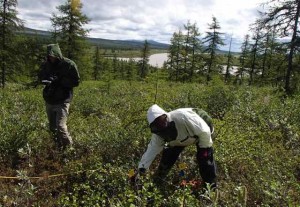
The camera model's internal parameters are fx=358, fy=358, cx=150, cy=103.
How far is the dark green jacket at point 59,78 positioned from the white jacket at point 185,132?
7.86ft

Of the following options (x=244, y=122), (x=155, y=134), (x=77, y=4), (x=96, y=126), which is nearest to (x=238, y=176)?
(x=155, y=134)

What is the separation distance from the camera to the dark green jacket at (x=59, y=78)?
266 inches

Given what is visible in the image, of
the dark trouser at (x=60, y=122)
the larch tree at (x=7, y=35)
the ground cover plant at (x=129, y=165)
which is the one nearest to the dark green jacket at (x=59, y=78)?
the dark trouser at (x=60, y=122)

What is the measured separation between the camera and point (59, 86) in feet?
22.5

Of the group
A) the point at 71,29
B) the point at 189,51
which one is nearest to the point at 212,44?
the point at 189,51

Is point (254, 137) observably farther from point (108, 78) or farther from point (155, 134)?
point (108, 78)

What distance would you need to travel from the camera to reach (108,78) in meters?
18.4

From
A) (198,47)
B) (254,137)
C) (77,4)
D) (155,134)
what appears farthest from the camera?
(198,47)

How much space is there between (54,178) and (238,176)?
3.12 meters

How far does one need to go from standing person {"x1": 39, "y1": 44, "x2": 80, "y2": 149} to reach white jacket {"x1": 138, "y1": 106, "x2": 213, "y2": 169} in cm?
226

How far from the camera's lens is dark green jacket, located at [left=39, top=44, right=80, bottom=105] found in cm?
675

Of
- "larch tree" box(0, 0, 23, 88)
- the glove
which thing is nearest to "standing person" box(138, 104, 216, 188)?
the glove

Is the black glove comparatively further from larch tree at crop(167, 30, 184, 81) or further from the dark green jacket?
larch tree at crop(167, 30, 184, 81)

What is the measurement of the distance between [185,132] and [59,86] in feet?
9.52
